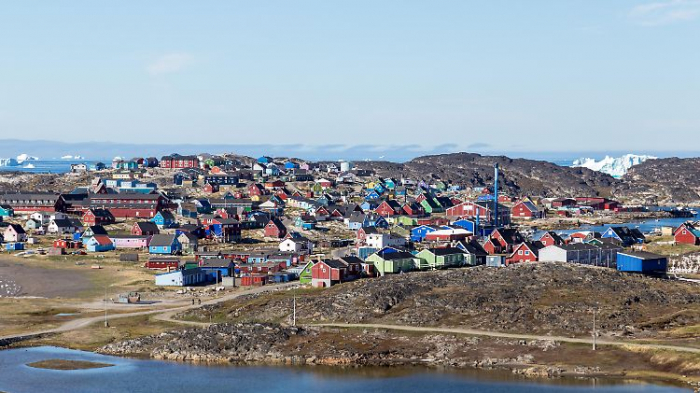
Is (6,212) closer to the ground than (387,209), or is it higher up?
closer to the ground

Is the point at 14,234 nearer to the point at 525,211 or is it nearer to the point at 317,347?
the point at 317,347

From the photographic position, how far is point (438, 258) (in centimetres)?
9619

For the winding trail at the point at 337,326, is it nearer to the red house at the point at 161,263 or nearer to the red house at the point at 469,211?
the red house at the point at 161,263

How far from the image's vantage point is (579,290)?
77.1 meters

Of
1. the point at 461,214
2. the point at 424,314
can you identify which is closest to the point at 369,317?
the point at 424,314

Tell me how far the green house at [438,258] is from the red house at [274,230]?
37852mm

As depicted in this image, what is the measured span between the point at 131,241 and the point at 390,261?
4254 centimetres

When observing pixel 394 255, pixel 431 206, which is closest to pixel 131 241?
pixel 394 255

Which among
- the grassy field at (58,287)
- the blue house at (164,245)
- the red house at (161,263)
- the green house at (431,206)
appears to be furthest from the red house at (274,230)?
the green house at (431,206)

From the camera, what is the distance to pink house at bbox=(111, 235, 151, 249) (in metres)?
122

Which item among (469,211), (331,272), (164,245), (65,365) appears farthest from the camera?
(469,211)

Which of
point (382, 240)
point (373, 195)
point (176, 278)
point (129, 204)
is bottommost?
point (176, 278)

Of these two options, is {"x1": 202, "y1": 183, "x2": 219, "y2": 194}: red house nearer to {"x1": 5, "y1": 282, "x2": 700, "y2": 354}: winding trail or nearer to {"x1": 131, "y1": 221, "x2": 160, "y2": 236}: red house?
{"x1": 131, "y1": 221, "x2": 160, "y2": 236}: red house

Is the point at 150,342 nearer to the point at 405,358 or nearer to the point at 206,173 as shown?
the point at 405,358
